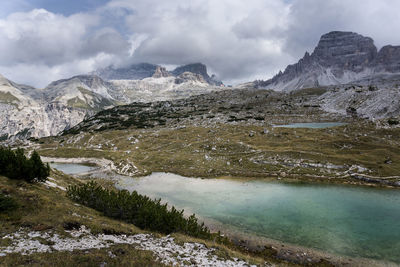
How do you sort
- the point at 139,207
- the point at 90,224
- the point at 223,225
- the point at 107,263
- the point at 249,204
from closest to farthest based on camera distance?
the point at 107,263, the point at 90,224, the point at 139,207, the point at 223,225, the point at 249,204

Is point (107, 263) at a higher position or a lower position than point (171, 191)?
higher

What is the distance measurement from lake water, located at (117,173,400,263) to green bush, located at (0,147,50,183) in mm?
25377

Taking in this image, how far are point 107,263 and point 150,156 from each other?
262 feet

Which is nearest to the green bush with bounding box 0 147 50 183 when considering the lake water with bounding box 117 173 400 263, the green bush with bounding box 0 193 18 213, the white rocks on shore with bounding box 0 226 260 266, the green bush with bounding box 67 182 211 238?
the green bush with bounding box 67 182 211 238

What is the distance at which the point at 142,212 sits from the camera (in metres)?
32.3

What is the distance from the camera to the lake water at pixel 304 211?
106ft

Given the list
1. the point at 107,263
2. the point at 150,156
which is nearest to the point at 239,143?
the point at 150,156

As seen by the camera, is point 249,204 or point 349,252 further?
point 249,204

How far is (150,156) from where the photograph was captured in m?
97.5

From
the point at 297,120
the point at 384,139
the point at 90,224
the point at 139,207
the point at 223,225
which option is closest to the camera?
the point at 90,224

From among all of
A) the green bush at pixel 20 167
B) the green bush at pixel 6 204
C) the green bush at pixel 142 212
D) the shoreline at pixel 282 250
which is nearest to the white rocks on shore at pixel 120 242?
the green bush at pixel 142 212

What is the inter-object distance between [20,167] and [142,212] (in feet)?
83.1

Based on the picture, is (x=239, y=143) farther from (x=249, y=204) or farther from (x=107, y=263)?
(x=107, y=263)

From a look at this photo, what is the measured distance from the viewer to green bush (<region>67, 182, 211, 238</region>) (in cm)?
3122
